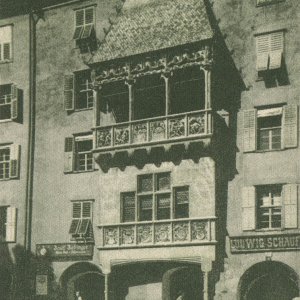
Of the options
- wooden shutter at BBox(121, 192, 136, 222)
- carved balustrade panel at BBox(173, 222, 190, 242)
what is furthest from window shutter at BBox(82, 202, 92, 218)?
carved balustrade panel at BBox(173, 222, 190, 242)

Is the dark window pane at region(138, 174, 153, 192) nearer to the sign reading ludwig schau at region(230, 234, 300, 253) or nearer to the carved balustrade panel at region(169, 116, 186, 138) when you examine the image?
the carved balustrade panel at region(169, 116, 186, 138)

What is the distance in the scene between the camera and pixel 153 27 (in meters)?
26.9

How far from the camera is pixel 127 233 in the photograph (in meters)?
26.1

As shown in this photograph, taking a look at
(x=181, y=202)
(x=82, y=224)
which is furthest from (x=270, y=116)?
(x=82, y=224)

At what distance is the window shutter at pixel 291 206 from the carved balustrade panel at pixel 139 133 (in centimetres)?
571

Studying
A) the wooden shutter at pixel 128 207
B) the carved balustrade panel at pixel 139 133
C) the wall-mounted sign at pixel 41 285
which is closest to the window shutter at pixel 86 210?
the wooden shutter at pixel 128 207

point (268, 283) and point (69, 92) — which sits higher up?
point (69, 92)

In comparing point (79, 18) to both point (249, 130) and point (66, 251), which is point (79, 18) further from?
point (66, 251)

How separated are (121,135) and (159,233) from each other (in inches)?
162

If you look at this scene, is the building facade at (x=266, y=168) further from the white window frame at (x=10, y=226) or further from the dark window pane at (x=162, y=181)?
the white window frame at (x=10, y=226)

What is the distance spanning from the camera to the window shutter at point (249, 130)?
25220 millimetres

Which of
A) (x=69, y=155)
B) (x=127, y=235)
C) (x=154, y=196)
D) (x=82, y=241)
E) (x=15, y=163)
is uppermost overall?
(x=69, y=155)

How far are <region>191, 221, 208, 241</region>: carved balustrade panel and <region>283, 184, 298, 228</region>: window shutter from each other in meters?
2.85

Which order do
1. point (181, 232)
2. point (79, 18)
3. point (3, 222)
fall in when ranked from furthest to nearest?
1. point (3, 222)
2. point (79, 18)
3. point (181, 232)
